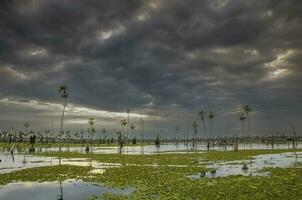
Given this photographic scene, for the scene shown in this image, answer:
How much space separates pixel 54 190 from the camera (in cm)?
2955

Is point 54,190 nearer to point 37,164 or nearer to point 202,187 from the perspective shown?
point 202,187

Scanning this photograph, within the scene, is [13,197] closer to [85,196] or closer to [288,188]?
[85,196]

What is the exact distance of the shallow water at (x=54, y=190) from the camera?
86.6ft

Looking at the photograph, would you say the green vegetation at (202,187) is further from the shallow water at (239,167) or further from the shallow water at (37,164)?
the shallow water at (37,164)

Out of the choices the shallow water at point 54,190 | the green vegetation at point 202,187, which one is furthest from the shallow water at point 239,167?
the shallow water at point 54,190

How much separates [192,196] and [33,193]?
1436 cm

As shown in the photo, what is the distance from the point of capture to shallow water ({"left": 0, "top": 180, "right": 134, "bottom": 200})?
2639 centimetres

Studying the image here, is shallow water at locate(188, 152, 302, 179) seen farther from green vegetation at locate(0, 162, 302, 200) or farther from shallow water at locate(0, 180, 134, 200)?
shallow water at locate(0, 180, 134, 200)

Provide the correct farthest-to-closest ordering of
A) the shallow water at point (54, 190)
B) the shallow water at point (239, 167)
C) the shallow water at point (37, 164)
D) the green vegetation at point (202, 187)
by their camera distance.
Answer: the shallow water at point (37, 164) < the shallow water at point (239, 167) < the shallow water at point (54, 190) < the green vegetation at point (202, 187)

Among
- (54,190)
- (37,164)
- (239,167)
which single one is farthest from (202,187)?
(37,164)

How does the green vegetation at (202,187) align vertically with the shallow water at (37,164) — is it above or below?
above

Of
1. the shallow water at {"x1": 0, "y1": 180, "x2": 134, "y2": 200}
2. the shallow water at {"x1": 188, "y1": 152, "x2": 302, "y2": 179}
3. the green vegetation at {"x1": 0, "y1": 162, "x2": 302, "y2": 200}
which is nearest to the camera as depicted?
the green vegetation at {"x1": 0, "y1": 162, "x2": 302, "y2": 200}

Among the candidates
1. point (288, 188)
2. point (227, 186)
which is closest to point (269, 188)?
point (288, 188)

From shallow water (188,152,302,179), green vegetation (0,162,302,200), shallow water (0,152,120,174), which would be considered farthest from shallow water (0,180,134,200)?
shallow water (0,152,120,174)
